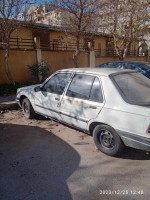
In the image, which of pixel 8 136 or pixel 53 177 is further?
pixel 8 136

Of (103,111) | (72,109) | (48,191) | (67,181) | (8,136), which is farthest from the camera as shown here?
(8,136)

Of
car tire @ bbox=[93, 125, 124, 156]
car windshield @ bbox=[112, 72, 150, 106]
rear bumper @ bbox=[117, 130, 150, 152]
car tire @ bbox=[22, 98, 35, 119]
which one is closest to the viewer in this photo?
rear bumper @ bbox=[117, 130, 150, 152]

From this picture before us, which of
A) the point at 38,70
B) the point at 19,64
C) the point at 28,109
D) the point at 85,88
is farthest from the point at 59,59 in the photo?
the point at 85,88

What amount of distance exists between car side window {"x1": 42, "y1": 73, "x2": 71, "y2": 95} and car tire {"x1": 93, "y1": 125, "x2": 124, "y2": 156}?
130cm

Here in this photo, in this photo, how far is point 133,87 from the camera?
293 centimetres

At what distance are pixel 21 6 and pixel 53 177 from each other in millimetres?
7736

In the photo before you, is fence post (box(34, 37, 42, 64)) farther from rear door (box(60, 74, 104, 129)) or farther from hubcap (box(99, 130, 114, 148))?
hubcap (box(99, 130, 114, 148))

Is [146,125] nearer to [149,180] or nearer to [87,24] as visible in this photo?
[149,180]

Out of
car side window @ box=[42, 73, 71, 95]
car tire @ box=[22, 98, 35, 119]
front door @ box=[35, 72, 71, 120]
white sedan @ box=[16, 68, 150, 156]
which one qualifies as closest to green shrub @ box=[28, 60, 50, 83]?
car tire @ box=[22, 98, 35, 119]

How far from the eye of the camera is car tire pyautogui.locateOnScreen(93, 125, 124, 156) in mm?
2758

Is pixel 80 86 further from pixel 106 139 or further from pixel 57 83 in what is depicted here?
pixel 106 139

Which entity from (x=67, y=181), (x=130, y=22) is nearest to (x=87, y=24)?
(x=130, y=22)

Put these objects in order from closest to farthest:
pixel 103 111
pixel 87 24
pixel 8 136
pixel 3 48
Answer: pixel 103 111 → pixel 8 136 → pixel 3 48 → pixel 87 24

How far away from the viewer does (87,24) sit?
365 inches
